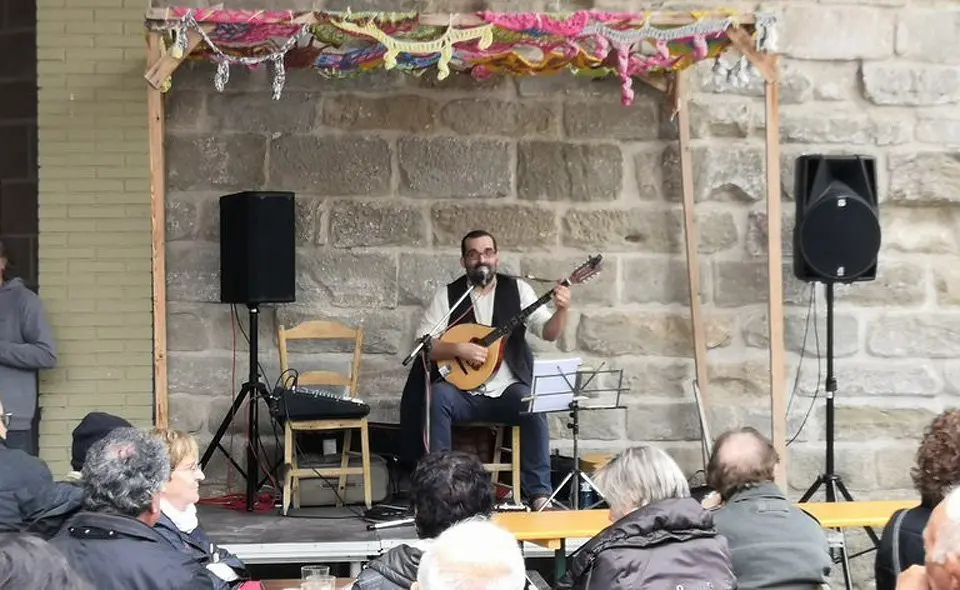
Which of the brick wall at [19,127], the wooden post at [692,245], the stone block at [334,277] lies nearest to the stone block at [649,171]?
the wooden post at [692,245]

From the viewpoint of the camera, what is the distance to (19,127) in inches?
307

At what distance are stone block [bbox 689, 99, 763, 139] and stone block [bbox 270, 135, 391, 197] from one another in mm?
1706

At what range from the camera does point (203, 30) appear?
5051 mm

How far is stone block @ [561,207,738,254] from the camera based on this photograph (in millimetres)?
6461

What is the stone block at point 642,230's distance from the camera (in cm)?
646

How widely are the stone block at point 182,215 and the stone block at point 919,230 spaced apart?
3.54m

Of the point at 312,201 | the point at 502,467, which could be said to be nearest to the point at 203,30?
the point at 312,201

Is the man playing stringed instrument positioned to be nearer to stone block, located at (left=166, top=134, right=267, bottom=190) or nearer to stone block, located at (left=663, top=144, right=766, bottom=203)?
stone block, located at (left=663, top=144, right=766, bottom=203)

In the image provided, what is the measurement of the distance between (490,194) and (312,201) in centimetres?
91

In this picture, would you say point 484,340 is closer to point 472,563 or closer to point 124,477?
point 124,477

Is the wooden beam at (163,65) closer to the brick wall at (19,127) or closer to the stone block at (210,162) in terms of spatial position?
the stone block at (210,162)

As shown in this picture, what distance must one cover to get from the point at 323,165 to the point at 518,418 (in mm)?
1668

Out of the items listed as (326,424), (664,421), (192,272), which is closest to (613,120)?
(664,421)

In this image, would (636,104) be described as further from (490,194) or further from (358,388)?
(358,388)
